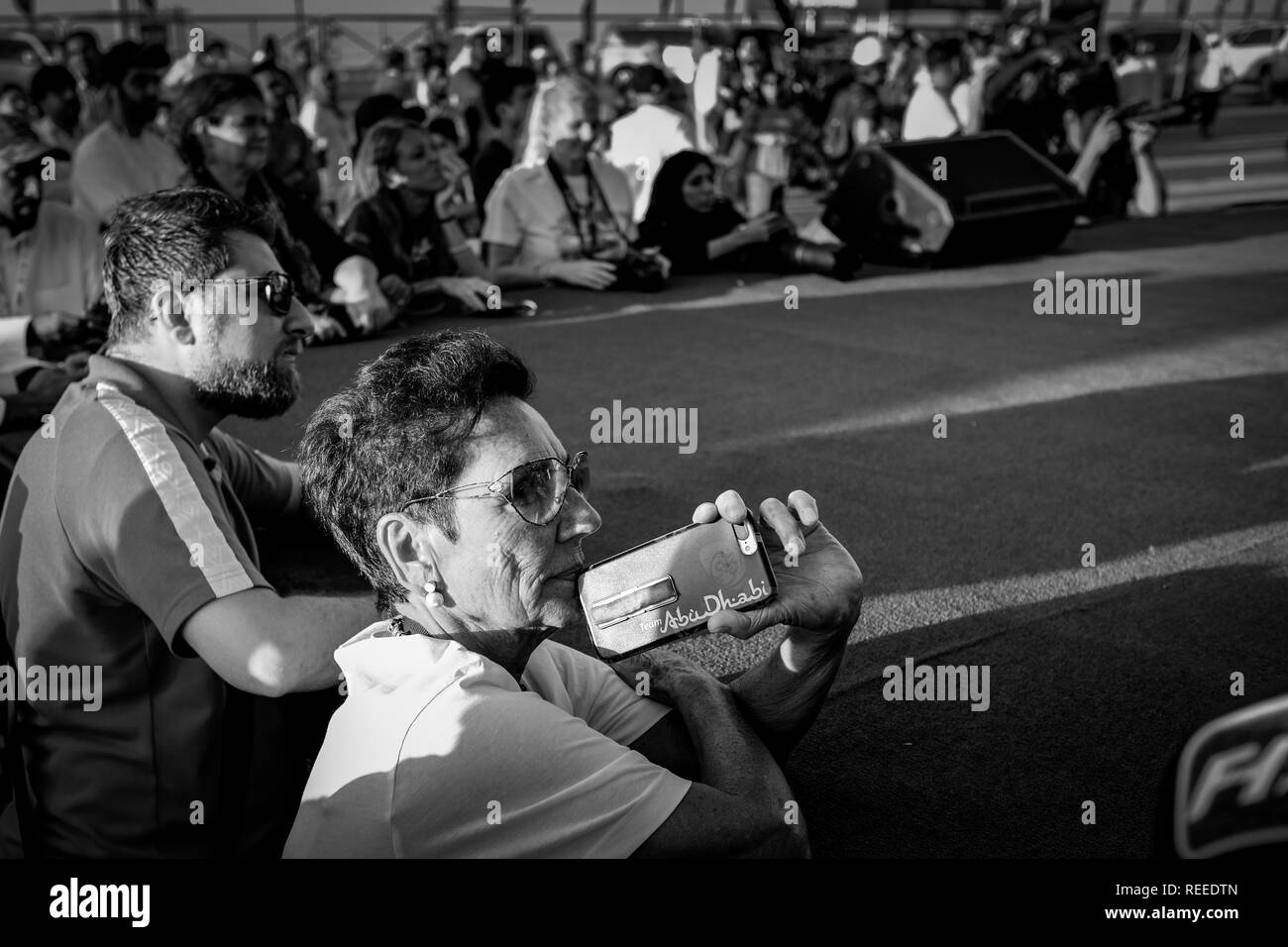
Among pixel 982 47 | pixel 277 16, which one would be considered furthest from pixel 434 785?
pixel 277 16

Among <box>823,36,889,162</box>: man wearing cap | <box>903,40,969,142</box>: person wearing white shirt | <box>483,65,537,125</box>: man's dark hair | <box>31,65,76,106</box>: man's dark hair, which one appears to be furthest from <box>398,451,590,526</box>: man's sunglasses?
<box>823,36,889,162</box>: man wearing cap

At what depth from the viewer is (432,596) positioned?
168 centimetres

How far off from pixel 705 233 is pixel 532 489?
19.2 feet

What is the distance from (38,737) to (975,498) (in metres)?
2.67

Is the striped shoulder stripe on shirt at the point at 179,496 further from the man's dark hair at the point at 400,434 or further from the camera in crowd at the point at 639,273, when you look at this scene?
the camera in crowd at the point at 639,273

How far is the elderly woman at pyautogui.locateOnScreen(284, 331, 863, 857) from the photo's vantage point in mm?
1467

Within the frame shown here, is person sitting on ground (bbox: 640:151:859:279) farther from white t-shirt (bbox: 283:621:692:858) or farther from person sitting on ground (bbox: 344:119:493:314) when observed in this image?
white t-shirt (bbox: 283:621:692:858)

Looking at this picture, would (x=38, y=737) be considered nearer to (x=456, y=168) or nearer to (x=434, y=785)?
(x=434, y=785)

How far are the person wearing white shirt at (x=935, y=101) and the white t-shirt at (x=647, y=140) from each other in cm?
256

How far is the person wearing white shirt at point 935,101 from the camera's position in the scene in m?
10.6

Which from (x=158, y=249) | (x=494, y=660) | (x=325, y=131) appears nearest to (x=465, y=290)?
(x=158, y=249)

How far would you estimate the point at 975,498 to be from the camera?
3.72m

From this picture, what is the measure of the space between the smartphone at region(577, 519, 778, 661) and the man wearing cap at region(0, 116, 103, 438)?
2.98 m

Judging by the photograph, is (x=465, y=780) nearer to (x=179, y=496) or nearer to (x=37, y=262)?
(x=179, y=496)
